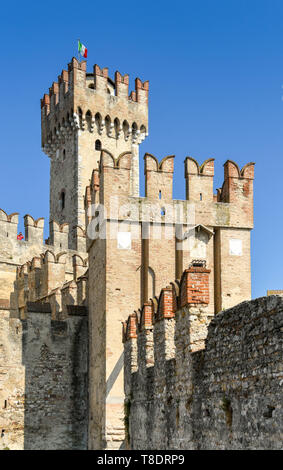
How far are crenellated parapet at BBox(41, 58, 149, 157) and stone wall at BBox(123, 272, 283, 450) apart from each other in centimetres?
3054

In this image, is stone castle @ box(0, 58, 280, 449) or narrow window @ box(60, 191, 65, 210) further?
narrow window @ box(60, 191, 65, 210)

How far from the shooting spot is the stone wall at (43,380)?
20.8m

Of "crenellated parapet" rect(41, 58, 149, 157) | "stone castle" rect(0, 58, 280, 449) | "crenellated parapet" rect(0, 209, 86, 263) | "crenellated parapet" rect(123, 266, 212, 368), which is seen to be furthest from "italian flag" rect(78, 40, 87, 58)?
"crenellated parapet" rect(123, 266, 212, 368)

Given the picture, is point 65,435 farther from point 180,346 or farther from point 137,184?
point 137,184

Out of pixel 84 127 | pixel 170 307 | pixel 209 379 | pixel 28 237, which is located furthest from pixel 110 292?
pixel 84 127

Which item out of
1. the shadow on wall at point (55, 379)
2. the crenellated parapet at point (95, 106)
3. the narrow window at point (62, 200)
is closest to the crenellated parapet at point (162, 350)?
the shadow on wall at point (55, 379)

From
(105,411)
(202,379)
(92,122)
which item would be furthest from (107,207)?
(92,122)

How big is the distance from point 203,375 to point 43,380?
12.0 metres

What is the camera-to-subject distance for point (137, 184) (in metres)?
→ 46.2

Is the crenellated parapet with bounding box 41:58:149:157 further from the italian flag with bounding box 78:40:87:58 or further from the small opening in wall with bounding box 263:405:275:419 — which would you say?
the small opening in wall with bounding box 263:405:275:419

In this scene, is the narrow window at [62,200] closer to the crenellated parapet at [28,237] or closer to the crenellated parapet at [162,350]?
the crenellated parapet at [28,237]

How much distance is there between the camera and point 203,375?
10156mm

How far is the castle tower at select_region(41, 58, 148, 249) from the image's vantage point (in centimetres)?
4422

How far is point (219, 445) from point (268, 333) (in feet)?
7.17
